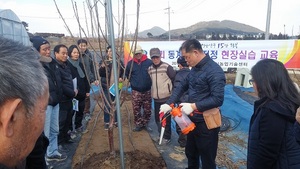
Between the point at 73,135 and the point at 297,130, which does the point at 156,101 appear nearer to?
the point at 73,135

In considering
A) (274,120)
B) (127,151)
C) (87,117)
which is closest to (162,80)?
(127,151)

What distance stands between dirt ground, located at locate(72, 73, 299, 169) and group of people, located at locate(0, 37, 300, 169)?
307 millimetres

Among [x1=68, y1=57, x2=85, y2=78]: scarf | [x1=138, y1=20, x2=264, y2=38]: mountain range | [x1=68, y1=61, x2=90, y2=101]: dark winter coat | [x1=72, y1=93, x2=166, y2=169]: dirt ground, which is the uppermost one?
[x1=138, y1=20, x2=264, y2=38]: mountain range

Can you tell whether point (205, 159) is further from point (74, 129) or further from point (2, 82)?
point (74, 129)

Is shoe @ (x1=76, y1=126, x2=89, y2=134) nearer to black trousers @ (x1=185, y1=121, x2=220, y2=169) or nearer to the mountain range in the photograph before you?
black trousers @ (x1=185, y1=121, x2=220, y2=169)

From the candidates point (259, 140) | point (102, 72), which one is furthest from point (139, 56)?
point (259, 140)

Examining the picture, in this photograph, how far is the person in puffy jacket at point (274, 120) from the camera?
1.64 meters

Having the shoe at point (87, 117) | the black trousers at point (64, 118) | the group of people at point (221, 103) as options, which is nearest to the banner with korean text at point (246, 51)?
the shoe at point (87, 117)

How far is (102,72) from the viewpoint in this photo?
463 centimetres

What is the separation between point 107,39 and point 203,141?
5.03 feet

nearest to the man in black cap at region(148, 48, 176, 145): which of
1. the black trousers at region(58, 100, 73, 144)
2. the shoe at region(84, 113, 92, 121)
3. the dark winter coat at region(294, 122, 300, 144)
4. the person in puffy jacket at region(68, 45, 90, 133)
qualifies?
the person in puffy jacket at region(68, 45, 90, 133)

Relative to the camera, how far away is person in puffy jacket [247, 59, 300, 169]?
1.64 meters

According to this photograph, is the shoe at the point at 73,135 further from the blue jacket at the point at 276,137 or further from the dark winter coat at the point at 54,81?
the blue jacket at the point at 276,137

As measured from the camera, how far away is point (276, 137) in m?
1.64
